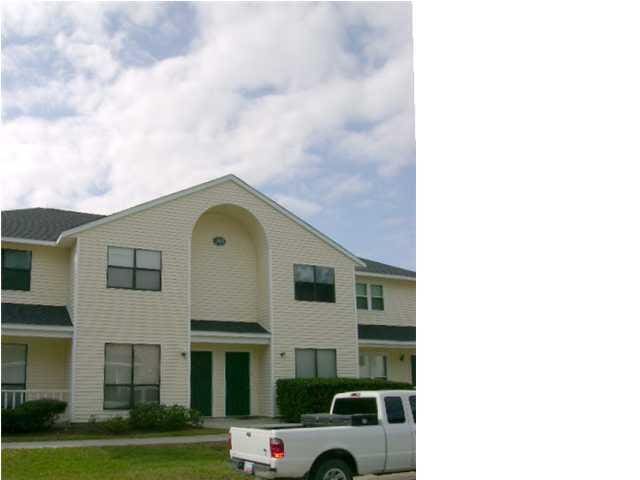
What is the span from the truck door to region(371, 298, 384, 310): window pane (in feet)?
49.1

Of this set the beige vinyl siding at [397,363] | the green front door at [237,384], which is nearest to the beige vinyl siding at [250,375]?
the green front door at [237,384]

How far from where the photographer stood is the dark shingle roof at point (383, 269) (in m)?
24.1

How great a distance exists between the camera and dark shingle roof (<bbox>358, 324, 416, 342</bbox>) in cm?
2283

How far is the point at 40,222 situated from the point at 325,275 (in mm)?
8027

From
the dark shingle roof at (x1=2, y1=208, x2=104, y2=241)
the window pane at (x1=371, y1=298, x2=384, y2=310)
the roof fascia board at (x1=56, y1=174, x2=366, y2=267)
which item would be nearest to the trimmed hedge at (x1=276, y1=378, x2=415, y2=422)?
the roof fascia board at (x1=56, y1=174, x2=366, y2=267)

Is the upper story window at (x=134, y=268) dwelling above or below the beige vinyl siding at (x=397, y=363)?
above

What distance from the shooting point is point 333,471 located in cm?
841

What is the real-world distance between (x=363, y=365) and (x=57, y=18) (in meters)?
18.2

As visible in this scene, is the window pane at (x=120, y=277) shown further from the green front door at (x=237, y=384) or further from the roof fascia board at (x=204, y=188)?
the green front door at (x=237, y=384)

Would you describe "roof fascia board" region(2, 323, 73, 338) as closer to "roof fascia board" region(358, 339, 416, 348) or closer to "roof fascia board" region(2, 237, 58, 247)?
"roof fascia board" region(2, 237, 58, 247)

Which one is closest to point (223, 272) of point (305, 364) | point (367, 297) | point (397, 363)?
point (305, 364)

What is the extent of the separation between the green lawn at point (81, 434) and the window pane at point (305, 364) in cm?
380
